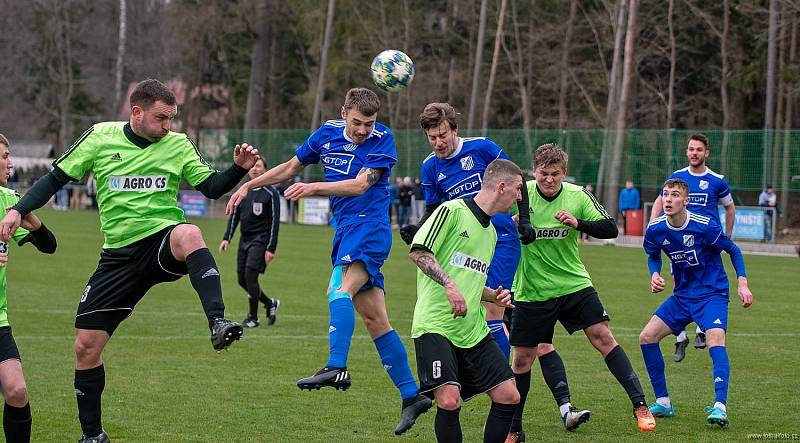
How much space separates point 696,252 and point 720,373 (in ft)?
3.38

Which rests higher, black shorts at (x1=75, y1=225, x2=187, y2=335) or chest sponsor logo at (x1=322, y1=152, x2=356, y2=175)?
chest sponsor logo at (x1=322, y1=152, x2=356, y2=175)

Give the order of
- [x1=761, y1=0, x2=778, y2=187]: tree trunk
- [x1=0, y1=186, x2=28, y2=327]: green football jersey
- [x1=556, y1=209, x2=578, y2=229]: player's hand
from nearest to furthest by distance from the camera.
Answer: [x1=0, y1=186, x2=28, y2=327]: green football jersey, [x1=556, y1=209, x2=578, y2=229]: player's hand, [x1=761, y1=0, x2=778, y2=187]: tree trunk

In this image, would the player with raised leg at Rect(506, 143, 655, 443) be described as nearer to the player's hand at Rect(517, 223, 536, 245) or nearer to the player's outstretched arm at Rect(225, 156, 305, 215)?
the player's hand at Rect(517, 223, 536, 245)

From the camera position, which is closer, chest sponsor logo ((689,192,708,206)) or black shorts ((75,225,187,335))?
black shorts ((75,225,187,335))

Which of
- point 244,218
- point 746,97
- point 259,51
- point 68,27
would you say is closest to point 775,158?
point 746,97

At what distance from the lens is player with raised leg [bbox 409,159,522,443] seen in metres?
6.58

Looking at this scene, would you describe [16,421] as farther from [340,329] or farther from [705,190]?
[705,190]

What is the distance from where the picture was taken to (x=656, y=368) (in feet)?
29.2

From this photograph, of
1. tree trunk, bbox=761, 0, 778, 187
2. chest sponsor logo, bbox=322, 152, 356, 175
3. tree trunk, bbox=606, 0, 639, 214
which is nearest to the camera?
chest sponsor logo, bbox=322, 152, 356, 175

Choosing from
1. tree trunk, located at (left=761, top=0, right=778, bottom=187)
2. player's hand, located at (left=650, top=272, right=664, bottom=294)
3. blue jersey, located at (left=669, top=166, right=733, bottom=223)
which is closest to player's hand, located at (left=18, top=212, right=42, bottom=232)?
player's hand, located at (left=650, top=272, right=664, bottom=294)

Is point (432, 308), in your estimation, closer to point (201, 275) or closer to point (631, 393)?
point (201, 275)

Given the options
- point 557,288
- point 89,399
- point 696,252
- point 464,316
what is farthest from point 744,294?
point 89,399

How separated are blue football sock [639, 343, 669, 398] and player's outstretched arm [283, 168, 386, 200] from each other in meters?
2.72

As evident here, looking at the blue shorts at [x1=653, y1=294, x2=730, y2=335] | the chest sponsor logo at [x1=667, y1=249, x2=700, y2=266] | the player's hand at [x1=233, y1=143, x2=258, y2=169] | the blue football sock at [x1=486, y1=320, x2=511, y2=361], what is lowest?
the blue football sock at [x1=486, y1=320, x2=511, y2=361]
